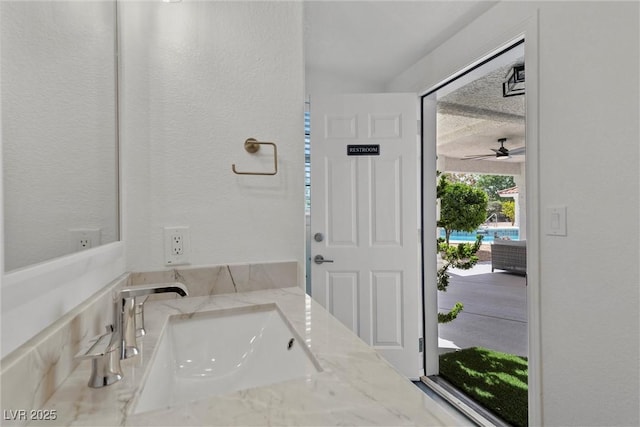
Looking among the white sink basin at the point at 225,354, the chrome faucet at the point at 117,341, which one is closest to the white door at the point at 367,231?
the white sink basin at the point at 225,354

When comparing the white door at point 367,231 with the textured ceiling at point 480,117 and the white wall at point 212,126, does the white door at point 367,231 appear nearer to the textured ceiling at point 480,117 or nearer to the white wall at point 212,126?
the white wall at point 212,126

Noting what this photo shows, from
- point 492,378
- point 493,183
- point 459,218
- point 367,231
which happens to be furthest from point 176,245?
point 493,183

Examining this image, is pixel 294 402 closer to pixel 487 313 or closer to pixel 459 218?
pixel 459 218

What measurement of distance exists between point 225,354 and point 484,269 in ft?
23.4

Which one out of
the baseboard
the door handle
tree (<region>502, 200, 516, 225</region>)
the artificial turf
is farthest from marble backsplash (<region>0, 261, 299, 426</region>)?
tree (<region>502, 200, 516, 225</region>)

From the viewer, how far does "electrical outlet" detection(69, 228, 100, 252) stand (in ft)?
2.15

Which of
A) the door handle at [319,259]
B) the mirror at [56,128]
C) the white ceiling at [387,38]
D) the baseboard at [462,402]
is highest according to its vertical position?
the white ceiling at [387,38]

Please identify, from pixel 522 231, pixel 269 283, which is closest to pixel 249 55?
pixel 269 283

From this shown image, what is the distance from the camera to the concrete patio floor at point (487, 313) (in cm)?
293

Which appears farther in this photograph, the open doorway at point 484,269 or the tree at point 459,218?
the tree at point 459,218

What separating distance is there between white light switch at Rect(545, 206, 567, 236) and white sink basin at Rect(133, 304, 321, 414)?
118cm

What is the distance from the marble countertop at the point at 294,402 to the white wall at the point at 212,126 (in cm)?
59

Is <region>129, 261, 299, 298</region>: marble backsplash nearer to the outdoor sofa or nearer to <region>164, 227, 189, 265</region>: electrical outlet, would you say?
<region>164, 227, 189, 265</region>: electrical outlet

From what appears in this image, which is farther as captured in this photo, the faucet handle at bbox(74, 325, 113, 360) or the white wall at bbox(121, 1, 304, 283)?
the white wall at bbox(121, 1, 304, 283)
